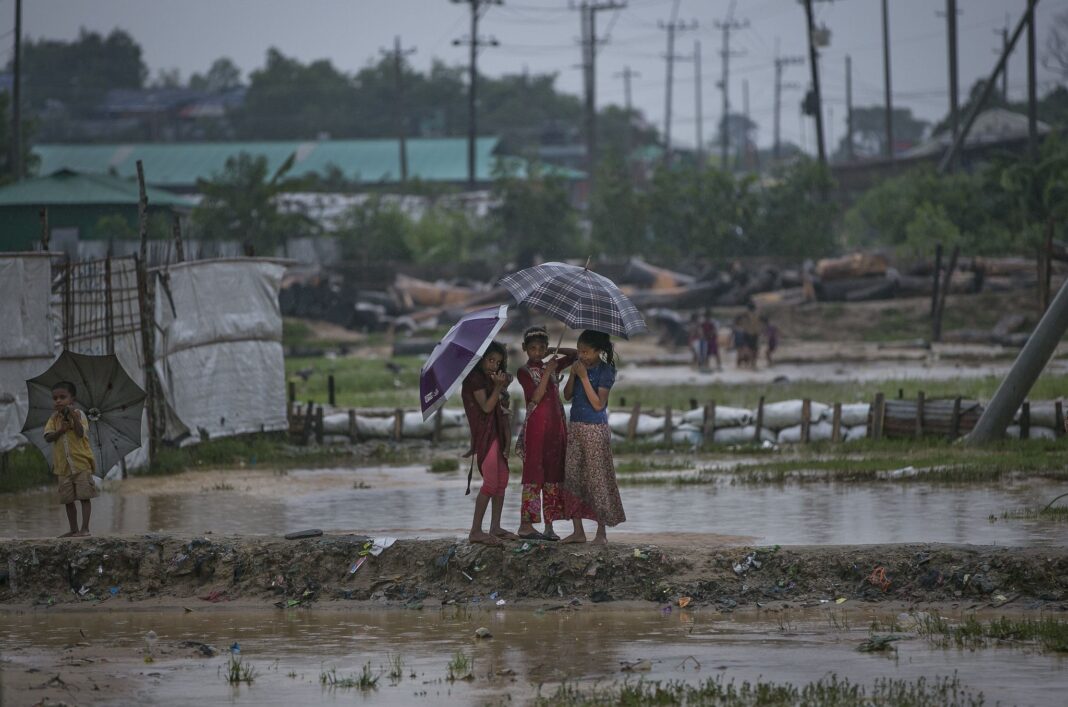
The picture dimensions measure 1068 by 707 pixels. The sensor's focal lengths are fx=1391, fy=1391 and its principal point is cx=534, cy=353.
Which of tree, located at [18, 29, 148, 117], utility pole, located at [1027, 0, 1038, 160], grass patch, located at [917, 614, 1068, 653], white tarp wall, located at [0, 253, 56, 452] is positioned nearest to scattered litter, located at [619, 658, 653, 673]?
grass patch, located at [917, 614, 1068, 653]

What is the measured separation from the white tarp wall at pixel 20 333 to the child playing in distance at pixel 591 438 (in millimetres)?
7663

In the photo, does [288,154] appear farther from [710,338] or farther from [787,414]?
[787,414]

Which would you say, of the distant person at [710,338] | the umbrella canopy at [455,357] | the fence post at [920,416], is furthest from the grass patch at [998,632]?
the distant person at [710,338]

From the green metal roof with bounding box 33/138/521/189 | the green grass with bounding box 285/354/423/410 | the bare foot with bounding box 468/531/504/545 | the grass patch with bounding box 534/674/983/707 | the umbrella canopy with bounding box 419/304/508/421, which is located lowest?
the green grass with bounding box 285/354/423/410

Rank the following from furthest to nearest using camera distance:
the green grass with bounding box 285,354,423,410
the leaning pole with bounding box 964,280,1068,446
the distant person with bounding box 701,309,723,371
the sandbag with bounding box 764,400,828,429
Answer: the distant person with bounding box 701,309,723,371, the green grass with bounding box 285,354,423,410, the sandbag with bounding box 764,400,828,429, the leaning pole with bounding box 964,280,1068,446

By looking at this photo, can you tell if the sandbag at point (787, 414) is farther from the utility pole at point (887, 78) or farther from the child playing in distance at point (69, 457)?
the utility pole at point (887, 78)

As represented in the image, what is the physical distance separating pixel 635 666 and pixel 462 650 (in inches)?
42.9

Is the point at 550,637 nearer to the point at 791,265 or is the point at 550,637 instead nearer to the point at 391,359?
the point at 391,359

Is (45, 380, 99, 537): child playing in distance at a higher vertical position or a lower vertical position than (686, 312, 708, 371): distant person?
higher

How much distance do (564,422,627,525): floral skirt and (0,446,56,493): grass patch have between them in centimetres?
787

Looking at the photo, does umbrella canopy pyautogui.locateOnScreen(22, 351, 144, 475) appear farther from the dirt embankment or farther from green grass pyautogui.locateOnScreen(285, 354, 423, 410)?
green grass pyautogui.locateOnScreen(285, 354, 423, 410)

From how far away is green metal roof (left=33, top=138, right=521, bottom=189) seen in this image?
63.3 m

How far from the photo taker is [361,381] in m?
26.9

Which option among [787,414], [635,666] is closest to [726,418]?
[787,414]
